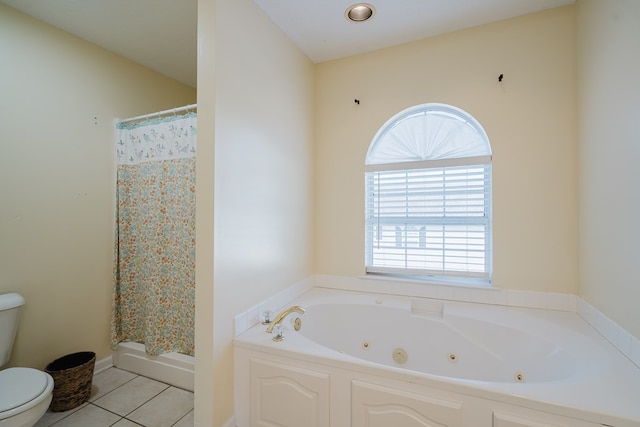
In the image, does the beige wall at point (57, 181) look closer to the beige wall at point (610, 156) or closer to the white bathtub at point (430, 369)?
the white bathtub at point (430, 369)

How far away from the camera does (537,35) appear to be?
1764mm

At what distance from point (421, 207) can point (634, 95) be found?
1220mm

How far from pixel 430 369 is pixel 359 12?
2.44m

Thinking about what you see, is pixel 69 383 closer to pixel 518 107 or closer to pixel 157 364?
pixel 157 364

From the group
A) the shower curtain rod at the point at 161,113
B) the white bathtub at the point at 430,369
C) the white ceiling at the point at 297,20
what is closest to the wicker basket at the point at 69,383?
the white bathtub at the point at 430,369

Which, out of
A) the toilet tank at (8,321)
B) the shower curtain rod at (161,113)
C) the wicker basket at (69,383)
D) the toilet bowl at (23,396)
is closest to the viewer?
the toilet bowl at (23,396)

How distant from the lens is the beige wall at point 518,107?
5.65ft

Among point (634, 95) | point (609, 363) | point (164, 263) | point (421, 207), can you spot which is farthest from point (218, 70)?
point (609, 363)

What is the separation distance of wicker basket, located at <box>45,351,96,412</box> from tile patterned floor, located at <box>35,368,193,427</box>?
0.14ft

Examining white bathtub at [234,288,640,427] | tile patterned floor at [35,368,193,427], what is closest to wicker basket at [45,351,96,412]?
tile patterned floor at [35,368,193,427]

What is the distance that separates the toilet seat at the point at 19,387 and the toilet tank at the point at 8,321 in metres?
0.20

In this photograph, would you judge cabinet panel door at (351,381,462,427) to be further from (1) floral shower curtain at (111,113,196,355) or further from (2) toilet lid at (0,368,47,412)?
(2) toilet lid at (0,368,47,412)

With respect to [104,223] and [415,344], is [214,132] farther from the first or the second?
[415,344]

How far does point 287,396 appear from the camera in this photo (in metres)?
1.35
